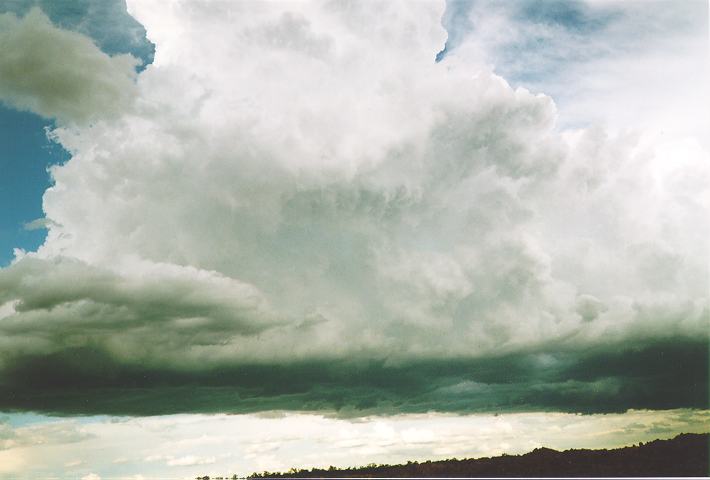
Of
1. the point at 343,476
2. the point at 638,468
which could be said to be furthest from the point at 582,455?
the point at 343,476

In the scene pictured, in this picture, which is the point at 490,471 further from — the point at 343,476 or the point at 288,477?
the point at 288,477

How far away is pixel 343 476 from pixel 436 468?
8388 mm

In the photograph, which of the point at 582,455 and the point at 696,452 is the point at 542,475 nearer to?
the point at 582,455

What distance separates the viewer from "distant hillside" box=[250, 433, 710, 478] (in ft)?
188

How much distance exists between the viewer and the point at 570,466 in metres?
58.2

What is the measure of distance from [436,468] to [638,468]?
696 inches

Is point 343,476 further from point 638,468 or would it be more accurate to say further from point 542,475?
point 638,468

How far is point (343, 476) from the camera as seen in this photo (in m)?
57.2

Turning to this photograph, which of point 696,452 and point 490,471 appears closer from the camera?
point 490,471

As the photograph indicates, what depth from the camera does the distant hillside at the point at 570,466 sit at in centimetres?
5716

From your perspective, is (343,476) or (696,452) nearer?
(343,476)

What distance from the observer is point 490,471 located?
57.3 meters

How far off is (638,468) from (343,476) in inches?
1021

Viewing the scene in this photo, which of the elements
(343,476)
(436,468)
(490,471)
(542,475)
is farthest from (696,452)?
(343,476)
